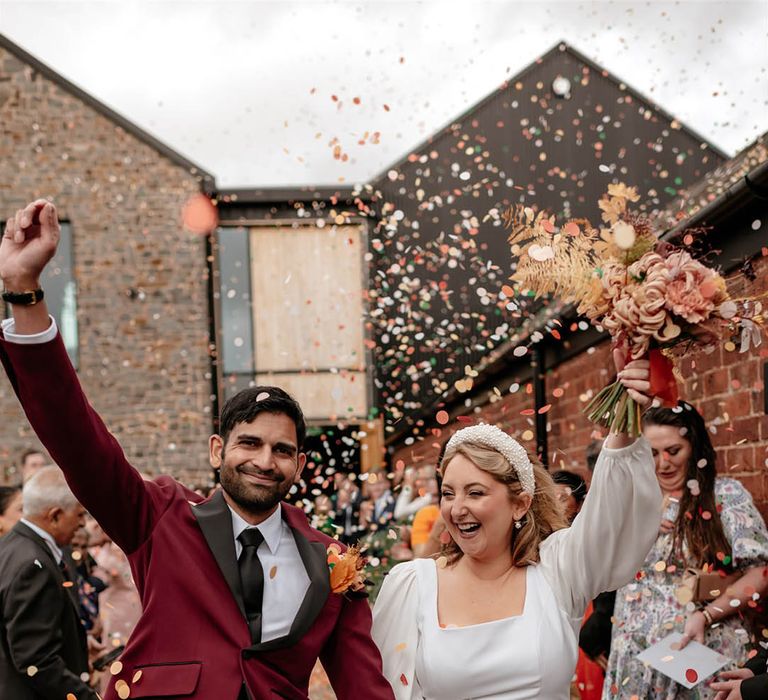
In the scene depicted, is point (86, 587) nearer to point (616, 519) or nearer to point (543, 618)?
point (543, 618)

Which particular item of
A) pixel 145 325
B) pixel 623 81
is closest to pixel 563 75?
pixel 623 81

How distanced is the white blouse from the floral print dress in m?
1.04

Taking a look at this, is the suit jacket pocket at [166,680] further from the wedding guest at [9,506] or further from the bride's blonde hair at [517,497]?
the wedding guest at [9,506]

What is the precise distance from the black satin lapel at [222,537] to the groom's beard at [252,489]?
55mm

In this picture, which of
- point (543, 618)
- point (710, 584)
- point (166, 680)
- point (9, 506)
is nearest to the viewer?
point (166, 680)

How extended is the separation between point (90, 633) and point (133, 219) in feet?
36.3

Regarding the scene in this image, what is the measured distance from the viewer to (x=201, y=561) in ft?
8.11

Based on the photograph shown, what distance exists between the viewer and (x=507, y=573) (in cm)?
295

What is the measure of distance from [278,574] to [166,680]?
1.38 feet

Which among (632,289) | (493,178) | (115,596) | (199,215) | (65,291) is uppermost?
(493,178)

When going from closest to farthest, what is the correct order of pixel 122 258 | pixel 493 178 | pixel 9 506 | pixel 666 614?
pixel 666 614 → pixel 9 506 → pixel 122 258 → pixel 493 178

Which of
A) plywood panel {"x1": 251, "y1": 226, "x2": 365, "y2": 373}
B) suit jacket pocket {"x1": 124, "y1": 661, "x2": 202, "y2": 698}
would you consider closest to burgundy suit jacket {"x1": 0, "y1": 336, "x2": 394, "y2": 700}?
suit jacket pocket {"x1": 124, "y1": 661, "x2": 202, "y2": 698}

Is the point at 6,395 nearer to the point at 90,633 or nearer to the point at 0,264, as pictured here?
the point at 90,633

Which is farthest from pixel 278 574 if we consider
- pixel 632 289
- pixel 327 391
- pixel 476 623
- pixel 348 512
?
pixel 327 391
